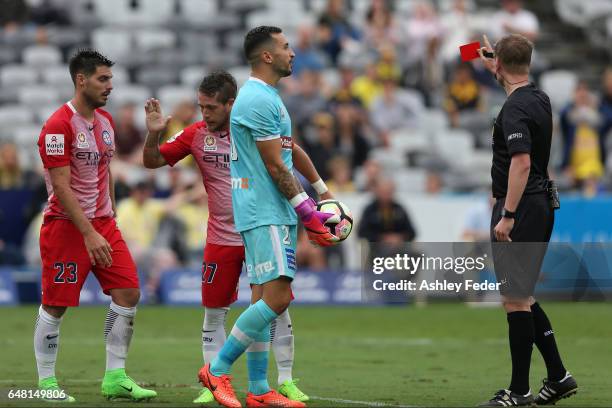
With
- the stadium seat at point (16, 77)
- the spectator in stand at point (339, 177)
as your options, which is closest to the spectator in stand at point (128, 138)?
the stadium seat at point (16, 77)

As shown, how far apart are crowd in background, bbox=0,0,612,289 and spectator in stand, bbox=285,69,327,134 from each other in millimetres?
23

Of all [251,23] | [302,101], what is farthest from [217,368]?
[251,23]

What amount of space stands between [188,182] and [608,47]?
10.9 m

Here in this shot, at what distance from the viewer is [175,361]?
41.5 ft

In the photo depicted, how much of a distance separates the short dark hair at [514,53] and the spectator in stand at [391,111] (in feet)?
43.5

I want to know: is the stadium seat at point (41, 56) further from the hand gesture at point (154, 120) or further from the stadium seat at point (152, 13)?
the hand gesture at point (154, 120)

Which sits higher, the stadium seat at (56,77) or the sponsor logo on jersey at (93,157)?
the stadium seat at (56,77)

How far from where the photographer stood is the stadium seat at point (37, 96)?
22.3 m

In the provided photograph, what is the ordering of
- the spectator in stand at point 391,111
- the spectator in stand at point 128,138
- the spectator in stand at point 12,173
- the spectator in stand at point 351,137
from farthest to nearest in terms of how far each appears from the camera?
the spectator in stand at point 391,111
the spectator in stand at point 351,137
the spectator in stand at point 128,138
the spectator in stand at point 12,173

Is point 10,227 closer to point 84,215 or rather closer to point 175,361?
point 175,361

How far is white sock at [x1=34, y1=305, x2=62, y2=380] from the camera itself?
31.6 ft

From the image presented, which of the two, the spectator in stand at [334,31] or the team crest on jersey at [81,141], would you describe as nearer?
the team crest on jersey at [81,141]

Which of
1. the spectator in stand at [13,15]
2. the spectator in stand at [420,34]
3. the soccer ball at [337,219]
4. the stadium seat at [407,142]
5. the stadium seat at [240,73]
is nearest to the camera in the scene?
the soccer ball at [337,219]

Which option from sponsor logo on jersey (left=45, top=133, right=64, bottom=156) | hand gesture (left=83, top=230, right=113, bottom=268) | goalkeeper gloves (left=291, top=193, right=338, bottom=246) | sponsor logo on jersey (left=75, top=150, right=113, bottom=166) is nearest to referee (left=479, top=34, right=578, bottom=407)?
goalkeeper gloves (left=291, top=193, right=338, bottom=246)
